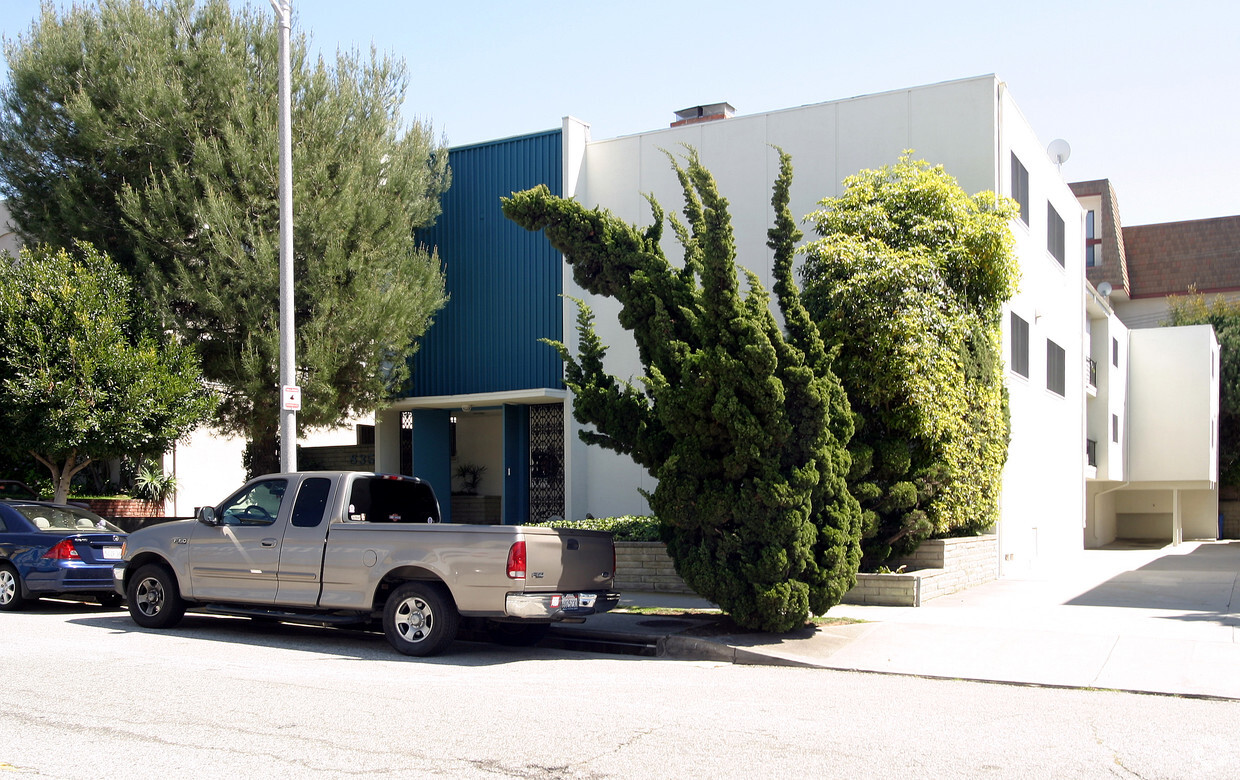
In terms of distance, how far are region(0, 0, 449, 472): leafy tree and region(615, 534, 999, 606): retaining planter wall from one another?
6.17 meters

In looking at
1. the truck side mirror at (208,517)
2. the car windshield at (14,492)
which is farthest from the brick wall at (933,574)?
the car windshield at (14,492)

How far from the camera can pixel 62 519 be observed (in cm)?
1399

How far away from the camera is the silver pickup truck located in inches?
392

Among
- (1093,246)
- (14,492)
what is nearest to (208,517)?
(14,492)

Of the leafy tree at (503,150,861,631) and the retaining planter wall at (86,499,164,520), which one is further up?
the leafy tree at (503,150,861,631)

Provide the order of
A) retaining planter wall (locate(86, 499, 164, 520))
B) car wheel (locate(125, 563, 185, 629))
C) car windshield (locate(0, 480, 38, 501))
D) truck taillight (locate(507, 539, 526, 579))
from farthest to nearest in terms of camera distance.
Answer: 1. retaining planter wall (locate(86, 499, 164, 520))
2. car windshield (locate(0, 480, 38, 501))
3. car wheel (locate(125, 563, 185, 629))
4. truck taillight (locate(507, 539, 526, 579))

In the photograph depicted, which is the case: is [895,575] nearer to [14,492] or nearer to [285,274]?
[285,274]

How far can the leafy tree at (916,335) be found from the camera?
558 inches

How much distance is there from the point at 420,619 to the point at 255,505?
8.03 feet

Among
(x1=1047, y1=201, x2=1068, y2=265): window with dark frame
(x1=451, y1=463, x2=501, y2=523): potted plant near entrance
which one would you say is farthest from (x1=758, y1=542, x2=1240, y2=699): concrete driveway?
(x1=451, y1=463, x2=501, y2=523): potted plant near entrance

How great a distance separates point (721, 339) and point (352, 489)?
4.12 meters

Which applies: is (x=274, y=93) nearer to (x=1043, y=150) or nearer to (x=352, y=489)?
(x=352, y=489)

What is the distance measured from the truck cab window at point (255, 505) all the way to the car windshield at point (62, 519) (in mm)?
3562

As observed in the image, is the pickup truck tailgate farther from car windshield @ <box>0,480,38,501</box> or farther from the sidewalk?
car windshield @ <box>0,480,38,501</box>
